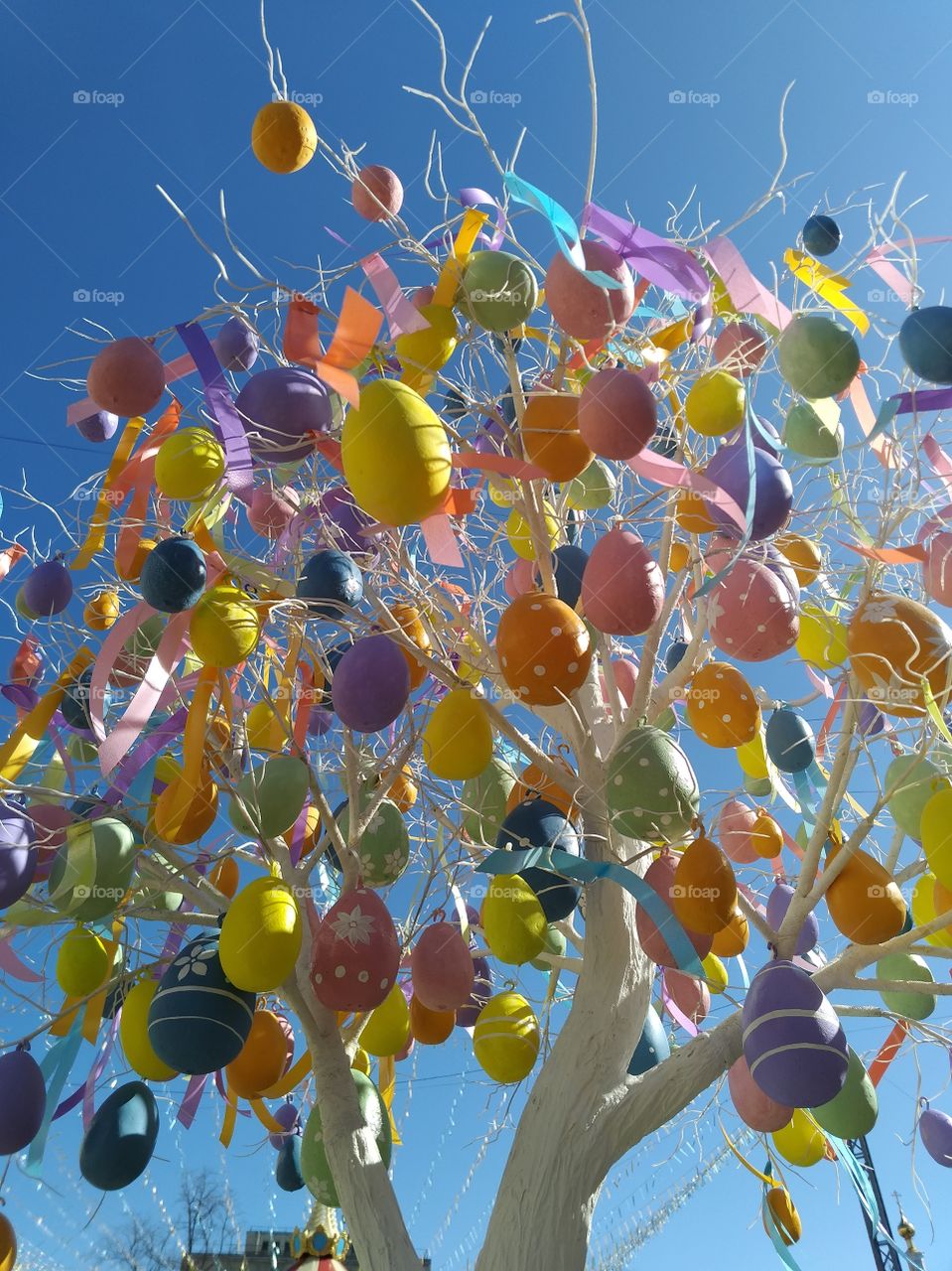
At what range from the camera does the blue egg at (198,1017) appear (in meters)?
2.13

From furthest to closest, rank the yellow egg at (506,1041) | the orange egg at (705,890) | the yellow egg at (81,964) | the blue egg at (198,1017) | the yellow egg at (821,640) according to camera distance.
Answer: the yellow egg at (821,640)
the yellow egg at (506,1041)
the yellow egg at (81,964)
the orange egg at (705,890)
the blue egg at (198,1017)

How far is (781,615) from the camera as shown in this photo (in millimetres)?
2402

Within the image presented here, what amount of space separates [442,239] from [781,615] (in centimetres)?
148

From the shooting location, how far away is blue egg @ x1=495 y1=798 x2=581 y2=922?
2566mm

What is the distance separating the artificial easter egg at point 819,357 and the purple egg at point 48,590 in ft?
7.89

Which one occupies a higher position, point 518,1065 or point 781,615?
point 781,615

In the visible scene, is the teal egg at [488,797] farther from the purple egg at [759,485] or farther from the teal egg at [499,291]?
the teal egg at [499,291]

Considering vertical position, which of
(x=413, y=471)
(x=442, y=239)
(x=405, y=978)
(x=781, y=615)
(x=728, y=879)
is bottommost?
(x=728, y=879)

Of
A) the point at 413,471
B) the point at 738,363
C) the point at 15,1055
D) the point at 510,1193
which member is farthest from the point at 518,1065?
the point at 738,363

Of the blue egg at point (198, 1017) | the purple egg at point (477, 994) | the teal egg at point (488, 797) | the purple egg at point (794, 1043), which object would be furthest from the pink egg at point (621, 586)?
the purple egg at point (477, 994)

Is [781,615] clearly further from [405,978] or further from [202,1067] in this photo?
[405,978]

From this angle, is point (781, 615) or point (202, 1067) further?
point (781, 615)

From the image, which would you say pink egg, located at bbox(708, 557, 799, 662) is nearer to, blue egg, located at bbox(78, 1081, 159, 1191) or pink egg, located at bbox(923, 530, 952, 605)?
pink egg, located at bbox(923, 530, 952, 605)

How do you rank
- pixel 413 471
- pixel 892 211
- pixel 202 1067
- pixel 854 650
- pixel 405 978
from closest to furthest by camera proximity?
pixel 413 471 → pixel 202 1067 → pixel 854 650 → pixel 892 211 → pixel 405 978
